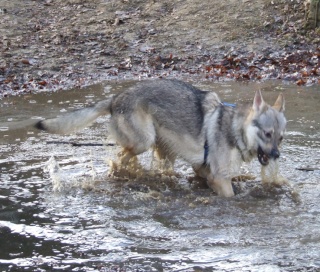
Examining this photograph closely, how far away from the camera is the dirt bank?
48.5 feet

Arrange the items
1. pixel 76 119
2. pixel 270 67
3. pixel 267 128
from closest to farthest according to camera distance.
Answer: pixel 267 128 < pixel 76 119 < pixel 270 67

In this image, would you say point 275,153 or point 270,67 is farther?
point 270,67

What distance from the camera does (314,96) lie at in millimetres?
12109

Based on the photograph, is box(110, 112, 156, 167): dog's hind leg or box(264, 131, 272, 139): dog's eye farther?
box(110, 112, 156, 167): dog's hind leg

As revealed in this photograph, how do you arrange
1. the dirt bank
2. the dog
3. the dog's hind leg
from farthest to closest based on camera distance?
the dirt bank → the dog's hind leg → the dog

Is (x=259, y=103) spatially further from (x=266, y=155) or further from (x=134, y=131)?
(x=134, y=131)

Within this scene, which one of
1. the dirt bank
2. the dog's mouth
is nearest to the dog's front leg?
the dog's mouth

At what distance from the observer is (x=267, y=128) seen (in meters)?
7.15

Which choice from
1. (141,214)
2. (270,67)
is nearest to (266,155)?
(141,214)

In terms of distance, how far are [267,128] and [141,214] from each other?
168cm

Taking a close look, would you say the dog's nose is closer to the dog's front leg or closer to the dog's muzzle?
the dog's muzzle

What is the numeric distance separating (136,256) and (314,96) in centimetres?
726

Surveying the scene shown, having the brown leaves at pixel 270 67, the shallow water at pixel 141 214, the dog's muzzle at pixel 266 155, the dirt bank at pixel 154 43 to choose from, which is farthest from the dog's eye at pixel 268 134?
the brown leaves at pixel 270 67

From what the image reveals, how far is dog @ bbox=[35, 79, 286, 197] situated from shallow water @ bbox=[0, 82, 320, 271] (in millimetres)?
401
